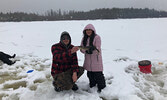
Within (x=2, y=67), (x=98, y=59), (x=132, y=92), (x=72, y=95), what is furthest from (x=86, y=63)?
(x=2, y=67)

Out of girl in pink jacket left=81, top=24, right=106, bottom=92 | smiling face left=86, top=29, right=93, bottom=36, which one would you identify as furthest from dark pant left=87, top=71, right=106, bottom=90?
smiling face left=86, top=29, right=93, bottom=36

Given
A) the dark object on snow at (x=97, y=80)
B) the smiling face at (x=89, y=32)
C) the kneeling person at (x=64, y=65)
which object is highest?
the smiling face at (x=89, y=32)

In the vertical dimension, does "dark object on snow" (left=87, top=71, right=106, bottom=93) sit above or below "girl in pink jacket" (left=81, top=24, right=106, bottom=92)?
below

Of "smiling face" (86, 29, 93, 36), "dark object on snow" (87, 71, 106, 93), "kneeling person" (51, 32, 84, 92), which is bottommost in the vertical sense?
"dark object on snow" (87, 71, 106, 93)

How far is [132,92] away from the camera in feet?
10.3

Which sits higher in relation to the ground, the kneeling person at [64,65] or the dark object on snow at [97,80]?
the kneeling person at [64,65]

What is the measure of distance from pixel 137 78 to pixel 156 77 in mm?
534

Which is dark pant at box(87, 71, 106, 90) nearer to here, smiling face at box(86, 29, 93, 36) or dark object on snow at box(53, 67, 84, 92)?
dark object on snow at box(53, 67, 84, 92)

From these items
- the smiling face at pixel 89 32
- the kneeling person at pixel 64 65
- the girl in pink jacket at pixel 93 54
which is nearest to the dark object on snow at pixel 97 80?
the girl in pink jacket at pixel 93 54

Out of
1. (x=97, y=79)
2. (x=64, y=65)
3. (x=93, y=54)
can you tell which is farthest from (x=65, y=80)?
(x=93, y=54)

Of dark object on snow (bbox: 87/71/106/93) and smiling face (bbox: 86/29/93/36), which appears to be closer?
smiling face (bbox: 86/29/93/36)

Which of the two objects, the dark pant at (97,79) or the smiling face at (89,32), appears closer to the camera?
the smiling face at (89,32)

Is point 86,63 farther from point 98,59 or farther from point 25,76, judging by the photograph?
point 25,76

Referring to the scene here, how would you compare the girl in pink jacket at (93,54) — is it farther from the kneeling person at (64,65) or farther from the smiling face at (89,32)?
the kneeling person at (64,65)
